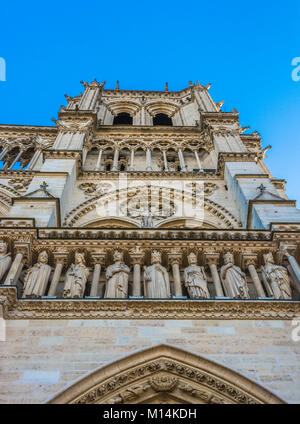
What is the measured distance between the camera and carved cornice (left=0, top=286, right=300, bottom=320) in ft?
24.8

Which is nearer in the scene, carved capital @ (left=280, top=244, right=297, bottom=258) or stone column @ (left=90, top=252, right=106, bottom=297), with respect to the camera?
stone column @ (left=90, top=252, right=106, bottom=297)

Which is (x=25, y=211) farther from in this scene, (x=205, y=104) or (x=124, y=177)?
(x=205, y=104)

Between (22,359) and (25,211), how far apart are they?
558cm

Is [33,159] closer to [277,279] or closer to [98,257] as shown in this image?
[98,257]

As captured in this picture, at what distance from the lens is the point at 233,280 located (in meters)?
8.55

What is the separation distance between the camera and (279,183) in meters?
17.6

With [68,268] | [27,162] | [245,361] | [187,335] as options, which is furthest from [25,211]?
[27,162]

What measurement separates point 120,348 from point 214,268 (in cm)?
279

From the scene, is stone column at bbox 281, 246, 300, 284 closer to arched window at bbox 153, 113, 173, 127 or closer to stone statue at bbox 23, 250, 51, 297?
stone statue at bbox 23, 250, 51, 297

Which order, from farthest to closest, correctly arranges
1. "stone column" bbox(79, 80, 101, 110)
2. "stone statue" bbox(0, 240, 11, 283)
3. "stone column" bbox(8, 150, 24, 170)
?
"stone column" bbox(79, 80, 101, 110) < "stone column" bbox(8, 150, 24, 170) < "stone statue" bbox(0, 240, 11, 283)

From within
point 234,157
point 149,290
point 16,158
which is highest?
point 16,158
